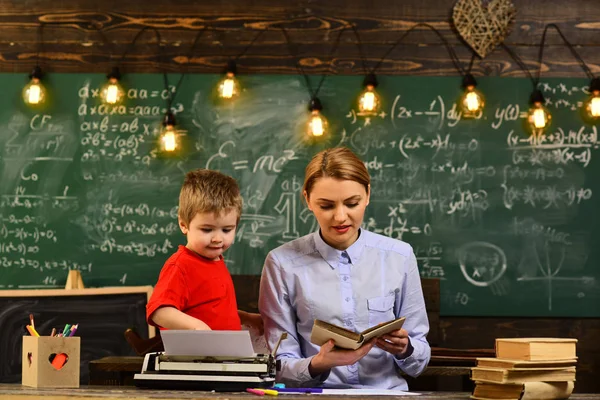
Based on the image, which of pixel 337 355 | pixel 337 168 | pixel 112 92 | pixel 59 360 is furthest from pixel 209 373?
pixel 112 92

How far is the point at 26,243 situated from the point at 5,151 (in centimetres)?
59

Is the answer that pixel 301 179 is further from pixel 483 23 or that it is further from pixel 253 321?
pixel 253 321

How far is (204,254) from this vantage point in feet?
8.09

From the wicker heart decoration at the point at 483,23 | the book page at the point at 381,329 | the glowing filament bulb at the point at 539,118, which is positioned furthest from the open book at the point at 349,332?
the wicker heart decoration at the point at 483,23

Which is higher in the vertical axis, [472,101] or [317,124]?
[472,101]

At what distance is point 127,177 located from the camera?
4.94 meters

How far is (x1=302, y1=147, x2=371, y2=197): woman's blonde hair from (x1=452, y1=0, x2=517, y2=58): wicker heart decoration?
276 centimetres

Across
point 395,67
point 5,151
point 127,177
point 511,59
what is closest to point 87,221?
point 127,177

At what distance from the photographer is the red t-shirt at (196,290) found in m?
2.33

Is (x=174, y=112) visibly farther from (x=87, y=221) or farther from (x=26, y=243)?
(x=26, y=243)

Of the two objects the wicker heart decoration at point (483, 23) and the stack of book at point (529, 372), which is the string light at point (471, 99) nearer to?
the wicker heart decoration at point (483, 23)

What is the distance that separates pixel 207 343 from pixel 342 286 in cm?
56

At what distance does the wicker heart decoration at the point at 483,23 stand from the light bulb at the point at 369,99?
0.63 metres

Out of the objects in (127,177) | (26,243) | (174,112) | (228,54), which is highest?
(228,54)
